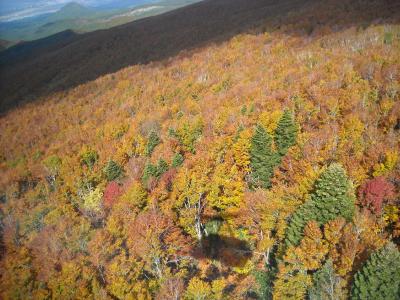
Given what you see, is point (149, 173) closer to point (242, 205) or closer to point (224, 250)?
point (224, 250)

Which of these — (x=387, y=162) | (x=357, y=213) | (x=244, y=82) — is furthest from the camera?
(x=244, y=82)

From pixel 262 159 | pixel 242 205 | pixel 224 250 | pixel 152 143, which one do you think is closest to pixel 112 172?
Answer: pixel 152 143

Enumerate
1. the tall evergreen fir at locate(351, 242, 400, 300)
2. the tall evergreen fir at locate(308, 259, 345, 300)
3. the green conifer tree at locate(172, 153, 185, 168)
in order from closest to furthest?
the tall evergreen fir at locate(351, 242, 400, 300), the tall evergreen fir at locate(308, 259, 345, 300), the green conifer tree at locate(172, 153, 185, 168)

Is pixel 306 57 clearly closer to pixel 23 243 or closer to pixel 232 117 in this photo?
pixel 232 117

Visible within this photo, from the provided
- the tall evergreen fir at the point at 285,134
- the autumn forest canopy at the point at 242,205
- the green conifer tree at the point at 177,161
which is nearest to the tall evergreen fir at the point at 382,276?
the autumn forest canopy at the point at 242,205

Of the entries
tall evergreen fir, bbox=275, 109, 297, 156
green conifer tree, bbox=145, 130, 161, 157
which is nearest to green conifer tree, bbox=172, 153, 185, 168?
tall evergreen fir, bbox=275, 109, 297, 156

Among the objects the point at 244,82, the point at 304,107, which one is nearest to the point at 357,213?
the point at 304,107

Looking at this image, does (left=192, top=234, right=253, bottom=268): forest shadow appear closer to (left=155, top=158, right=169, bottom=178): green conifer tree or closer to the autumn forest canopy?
the autumn forest canopy
